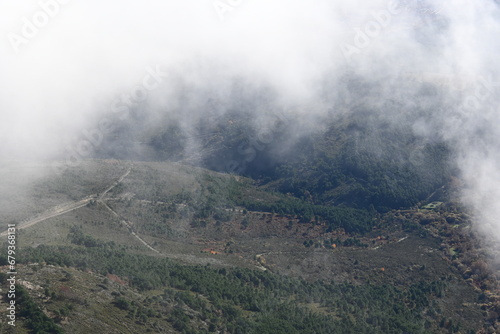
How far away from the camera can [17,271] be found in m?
59.4

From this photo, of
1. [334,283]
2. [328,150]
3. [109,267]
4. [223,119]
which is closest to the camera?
[109,267]

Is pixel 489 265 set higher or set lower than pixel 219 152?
lower

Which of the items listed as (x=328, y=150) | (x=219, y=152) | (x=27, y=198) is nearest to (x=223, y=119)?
(x=219, y=152)

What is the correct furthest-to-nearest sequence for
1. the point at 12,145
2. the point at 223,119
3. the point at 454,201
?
the point at 223,119 → the point at 12,145 → the point at 454,201

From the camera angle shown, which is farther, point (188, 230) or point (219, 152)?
point (219, 152)

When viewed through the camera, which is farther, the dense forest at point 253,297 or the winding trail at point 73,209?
the winding trail at point 73,209

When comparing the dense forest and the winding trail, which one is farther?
the winding trail

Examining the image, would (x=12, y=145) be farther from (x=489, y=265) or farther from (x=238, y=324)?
(x=489, y=265)

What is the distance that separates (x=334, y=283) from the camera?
9225 cm

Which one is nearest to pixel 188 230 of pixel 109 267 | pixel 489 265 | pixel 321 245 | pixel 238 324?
pixel 321 245

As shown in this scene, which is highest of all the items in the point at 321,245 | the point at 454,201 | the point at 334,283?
the point at 454,201

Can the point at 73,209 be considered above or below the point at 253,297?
above

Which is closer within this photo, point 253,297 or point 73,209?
point 253,297

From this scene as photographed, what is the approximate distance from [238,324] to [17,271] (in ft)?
82.8
